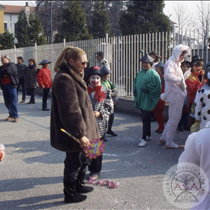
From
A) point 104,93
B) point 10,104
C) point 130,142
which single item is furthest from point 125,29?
point 104,93

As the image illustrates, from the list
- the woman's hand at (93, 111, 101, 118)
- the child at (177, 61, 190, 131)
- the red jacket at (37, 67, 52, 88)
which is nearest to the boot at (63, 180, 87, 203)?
the woman's hand at (93, 111, 101, 118)

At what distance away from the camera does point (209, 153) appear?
80.7 inches

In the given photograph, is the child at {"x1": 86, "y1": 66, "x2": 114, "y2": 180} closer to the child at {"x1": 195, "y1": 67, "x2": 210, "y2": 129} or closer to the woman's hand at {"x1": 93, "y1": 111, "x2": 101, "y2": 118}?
the woman's hand at {"x1": 93, "y1": 111, "x2": 101, "y2": 118}

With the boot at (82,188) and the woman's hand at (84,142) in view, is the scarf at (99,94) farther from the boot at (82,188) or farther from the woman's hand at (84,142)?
the boot at (82,188)

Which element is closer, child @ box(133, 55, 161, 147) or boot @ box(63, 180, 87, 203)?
boot @ box(63, 180, 87, 203)

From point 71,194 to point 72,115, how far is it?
3.45ft

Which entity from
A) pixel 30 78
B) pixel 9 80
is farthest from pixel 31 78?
pixel 9 80

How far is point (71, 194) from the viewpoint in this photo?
374cm

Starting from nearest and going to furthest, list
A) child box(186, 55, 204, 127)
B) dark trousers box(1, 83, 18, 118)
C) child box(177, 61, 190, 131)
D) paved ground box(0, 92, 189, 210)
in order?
paved ground box(0, 92, 189, 210)
child box(186, 55, 204, 127)
child box(177, 61, 190, 131)
dark trousers box(1, 83, 18, 118)

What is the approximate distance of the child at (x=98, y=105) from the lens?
175 inches

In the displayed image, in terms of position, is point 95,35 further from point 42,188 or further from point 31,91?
point 42,188

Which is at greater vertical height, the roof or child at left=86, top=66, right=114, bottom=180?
the roof

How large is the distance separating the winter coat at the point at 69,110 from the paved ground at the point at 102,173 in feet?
2.70

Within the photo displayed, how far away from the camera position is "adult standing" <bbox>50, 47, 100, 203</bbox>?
3365mm
